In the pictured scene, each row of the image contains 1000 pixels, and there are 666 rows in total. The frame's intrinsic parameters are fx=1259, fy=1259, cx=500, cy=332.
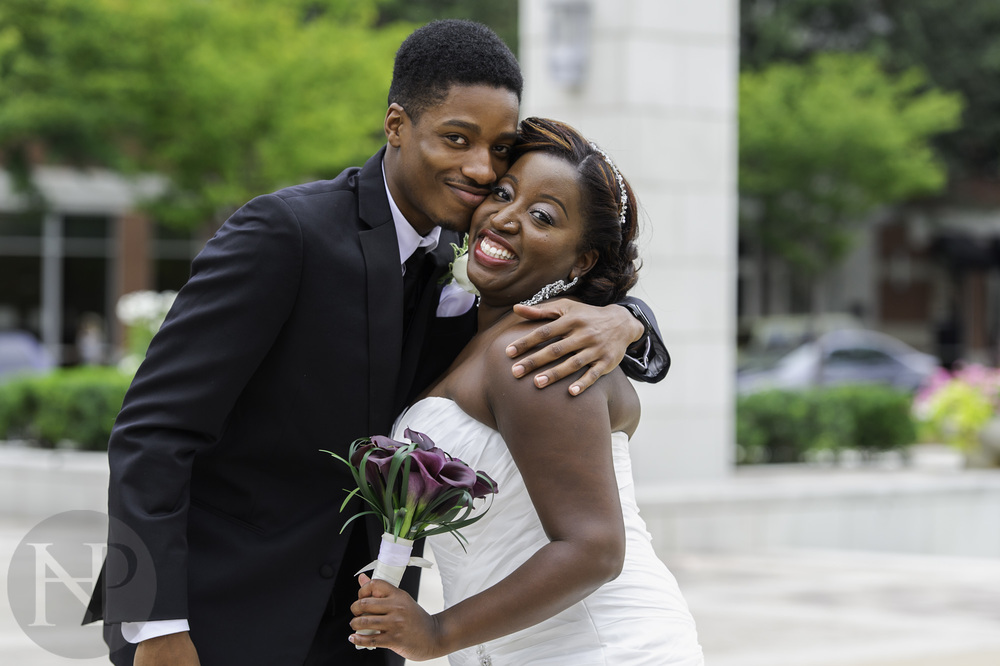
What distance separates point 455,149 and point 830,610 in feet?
19.2

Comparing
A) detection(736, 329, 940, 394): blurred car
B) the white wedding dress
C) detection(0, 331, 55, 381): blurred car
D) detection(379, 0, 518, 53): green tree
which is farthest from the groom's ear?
detection(379, 0, 518, 53): green tree

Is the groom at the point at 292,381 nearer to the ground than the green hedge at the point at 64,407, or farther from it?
farther from it

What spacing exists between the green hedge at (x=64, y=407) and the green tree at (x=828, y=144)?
696 inches

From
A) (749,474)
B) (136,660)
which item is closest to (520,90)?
(136,660)

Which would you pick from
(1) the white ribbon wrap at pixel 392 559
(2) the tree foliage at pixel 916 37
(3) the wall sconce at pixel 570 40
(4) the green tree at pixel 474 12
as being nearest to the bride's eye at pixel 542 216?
(1) the white ribbon wrap at pixel 392 559

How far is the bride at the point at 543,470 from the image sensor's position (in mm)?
2422

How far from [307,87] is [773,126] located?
1169 cm

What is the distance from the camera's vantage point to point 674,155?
34.3ft

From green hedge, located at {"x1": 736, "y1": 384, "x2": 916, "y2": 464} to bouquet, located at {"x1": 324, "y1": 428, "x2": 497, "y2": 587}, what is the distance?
10134mm

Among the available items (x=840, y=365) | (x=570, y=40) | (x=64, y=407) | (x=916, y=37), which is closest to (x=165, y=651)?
(x=570, y=40)

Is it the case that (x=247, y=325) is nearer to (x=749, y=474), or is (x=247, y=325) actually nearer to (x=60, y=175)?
(x=749, y=474)

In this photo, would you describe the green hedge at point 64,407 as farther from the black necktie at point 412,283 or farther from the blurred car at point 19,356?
the black necktie at point 412,283

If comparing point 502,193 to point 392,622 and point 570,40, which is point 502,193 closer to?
point 392,622

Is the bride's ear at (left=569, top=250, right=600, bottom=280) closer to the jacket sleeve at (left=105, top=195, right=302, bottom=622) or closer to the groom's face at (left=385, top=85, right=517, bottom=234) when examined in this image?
the groom's face at (left=385, top=85, right=517, bottom=234)
